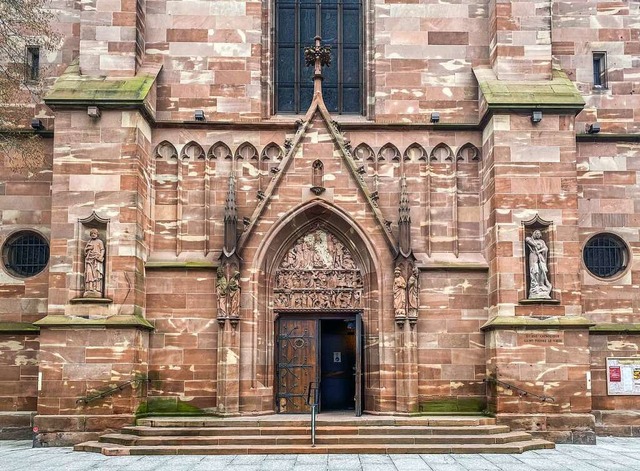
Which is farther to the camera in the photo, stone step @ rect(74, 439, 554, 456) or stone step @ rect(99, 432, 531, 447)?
stone step @ rect(99, 432, 531, 447)

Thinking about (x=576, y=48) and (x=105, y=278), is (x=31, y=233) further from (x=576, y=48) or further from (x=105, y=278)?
(x=576, y=48)

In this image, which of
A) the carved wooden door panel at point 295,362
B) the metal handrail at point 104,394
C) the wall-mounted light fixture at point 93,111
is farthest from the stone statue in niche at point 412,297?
the wall-mounted light fixture at point 93,111

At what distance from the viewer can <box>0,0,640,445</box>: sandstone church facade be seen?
16.4m

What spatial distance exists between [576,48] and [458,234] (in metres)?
5.35

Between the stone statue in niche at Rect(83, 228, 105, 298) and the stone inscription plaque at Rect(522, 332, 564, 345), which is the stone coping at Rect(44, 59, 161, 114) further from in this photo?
the stone inscription plaque at Rect(522, 332, 564, 345)

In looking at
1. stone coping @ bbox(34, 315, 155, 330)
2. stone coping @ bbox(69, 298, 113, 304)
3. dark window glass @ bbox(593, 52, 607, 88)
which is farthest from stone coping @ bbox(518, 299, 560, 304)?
stone coping @ bbox(69, 298, 113, 304)

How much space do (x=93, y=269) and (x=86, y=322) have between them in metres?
1.11

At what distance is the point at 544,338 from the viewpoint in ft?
53.5

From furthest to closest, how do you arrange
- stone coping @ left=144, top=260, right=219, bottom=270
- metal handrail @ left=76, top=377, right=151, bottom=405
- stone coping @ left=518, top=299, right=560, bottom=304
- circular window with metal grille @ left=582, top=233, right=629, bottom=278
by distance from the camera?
circular window with metal grille @ left=582, top=233, right=629, bottom=278 < stone coping @ left=144, top=260, right=219, bottom=270 < stone coping @ left=518, top=299, right=560, bottom=304 < metal handrail @ left=76, top=377, right=151, bottom=405

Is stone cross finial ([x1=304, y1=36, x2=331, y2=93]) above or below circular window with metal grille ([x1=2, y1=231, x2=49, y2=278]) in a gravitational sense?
above

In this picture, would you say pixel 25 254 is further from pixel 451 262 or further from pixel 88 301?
pixel 451 262

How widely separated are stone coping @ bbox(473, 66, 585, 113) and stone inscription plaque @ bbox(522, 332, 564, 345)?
189 inches

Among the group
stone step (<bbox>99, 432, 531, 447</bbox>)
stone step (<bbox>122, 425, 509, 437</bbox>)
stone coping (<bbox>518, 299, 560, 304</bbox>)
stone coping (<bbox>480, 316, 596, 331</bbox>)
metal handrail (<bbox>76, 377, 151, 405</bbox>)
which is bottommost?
stone step (<bbox>99, 432, 531, 447</bbox>)

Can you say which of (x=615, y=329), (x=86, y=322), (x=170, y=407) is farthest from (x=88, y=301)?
(x=615, y=329)
